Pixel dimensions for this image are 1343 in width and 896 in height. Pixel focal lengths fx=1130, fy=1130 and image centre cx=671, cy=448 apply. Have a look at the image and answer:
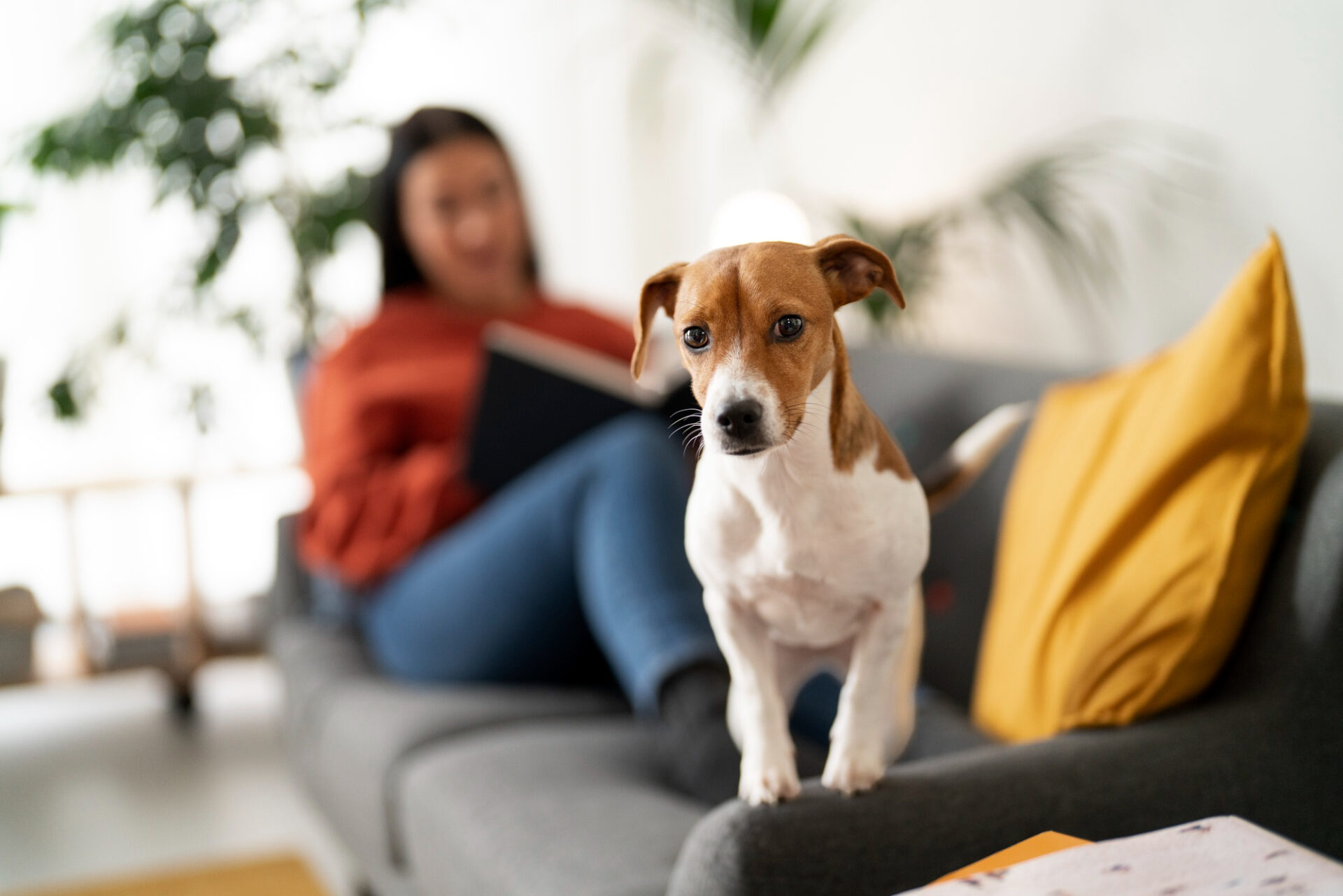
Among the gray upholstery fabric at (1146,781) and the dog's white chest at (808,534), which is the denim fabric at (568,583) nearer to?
the gray upholstery fabric at (1146,781)

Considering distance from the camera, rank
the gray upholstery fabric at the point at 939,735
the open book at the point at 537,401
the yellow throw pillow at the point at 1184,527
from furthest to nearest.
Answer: the open book at the point at 537,401
the gray upholstery fabric at the point at 939,735
the yellow throw pillow at the point at 1184,527

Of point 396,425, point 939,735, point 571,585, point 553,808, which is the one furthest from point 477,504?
point 939,735

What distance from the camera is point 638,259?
11.4 feet

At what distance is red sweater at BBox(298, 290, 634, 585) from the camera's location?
1.71 meters

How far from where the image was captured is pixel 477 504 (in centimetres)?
177

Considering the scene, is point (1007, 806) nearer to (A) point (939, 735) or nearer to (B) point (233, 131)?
(A) point (939, 735)

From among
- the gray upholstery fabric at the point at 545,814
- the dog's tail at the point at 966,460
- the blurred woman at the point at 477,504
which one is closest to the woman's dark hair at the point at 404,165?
the blurred woman at the point at 477,504

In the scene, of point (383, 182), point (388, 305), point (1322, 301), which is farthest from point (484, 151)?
point (1322, 301)

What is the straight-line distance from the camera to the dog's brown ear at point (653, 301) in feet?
1.78

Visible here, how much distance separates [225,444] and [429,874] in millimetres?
1949

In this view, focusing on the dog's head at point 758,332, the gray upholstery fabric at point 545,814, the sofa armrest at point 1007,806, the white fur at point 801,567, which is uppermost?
the dog's head at point 758,332

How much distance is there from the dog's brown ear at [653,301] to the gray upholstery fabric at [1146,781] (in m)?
0.31

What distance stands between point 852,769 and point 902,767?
13 cm

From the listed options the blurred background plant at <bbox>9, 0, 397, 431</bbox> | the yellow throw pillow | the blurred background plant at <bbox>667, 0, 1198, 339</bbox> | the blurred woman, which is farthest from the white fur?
the blurred background plant at <bbox>9, 0, 397, 431</bbox>
